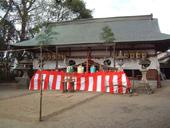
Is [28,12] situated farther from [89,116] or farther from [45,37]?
[89,116]

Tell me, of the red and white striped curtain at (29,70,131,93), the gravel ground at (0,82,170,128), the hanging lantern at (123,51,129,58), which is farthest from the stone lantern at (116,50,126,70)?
the gravel ground at (0,82,170,128)

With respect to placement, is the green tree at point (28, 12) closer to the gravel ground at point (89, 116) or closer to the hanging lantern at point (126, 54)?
the hanging lantern at point (126, 54)

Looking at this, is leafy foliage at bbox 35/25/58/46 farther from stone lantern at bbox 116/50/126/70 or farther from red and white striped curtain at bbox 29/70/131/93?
stone lantern at bbox 116/50/126/70

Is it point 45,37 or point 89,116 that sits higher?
point 45,37

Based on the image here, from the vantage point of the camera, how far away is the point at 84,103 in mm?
9102

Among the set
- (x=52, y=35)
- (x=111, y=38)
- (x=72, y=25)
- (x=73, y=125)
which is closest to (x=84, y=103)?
(x=73, y=125)

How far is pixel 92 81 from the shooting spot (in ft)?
42.5

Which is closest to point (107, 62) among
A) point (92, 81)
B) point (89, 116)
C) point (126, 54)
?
point (126, 54)

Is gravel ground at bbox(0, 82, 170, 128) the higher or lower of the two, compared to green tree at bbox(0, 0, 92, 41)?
lower

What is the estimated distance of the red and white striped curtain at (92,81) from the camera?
39.7ft

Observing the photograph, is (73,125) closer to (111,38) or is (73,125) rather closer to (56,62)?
(111,38)

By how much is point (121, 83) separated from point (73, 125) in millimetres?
6634

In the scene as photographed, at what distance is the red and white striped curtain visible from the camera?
12109 mm

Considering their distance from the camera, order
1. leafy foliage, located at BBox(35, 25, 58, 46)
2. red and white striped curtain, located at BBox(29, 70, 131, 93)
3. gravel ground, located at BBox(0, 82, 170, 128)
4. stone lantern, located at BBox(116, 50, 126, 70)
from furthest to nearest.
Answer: leafy foliage, located at BBox(35, 25, 58, 46) < stone lantern, located at BBox(116, 50, 126, 70) < red and white striped curtain, located at BBox(29, 70, 131, 93) < gravel ground, located at BBox(0, 82, 170, 128)
